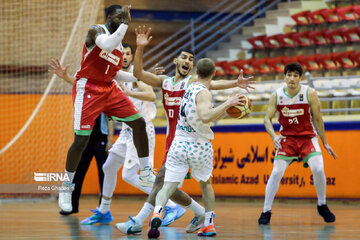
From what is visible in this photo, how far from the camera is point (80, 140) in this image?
8.03 meters

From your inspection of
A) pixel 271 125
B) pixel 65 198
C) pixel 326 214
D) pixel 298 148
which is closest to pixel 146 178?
pixel 65 198

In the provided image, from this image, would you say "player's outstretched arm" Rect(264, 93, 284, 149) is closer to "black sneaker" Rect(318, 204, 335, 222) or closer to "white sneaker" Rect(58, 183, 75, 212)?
"black sneaker" Rect(318, 204, 335, 222)

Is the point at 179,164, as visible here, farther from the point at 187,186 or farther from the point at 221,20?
the point at 221,20

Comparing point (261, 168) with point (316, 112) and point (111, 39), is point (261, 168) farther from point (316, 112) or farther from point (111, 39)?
point (111, 39)

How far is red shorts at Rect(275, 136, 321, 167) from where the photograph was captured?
30.3ft

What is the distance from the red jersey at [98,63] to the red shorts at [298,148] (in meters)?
2.57

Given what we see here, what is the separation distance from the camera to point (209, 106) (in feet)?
22.7

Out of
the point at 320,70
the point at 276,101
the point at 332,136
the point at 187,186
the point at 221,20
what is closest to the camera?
the point at 276,101

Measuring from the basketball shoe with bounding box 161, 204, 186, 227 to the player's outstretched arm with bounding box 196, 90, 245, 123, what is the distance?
2.24m

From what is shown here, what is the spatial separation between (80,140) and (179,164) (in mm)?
1451

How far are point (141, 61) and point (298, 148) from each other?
2661 millimetres

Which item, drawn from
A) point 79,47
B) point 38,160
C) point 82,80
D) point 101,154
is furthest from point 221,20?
point 82,80

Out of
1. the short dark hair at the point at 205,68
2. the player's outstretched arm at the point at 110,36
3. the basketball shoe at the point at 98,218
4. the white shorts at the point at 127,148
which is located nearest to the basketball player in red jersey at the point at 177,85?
the player's outstretched arm at the point at 110,36

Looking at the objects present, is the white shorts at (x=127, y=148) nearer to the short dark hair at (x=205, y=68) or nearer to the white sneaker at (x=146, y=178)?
the white sneaker at (x=146, y=178)
